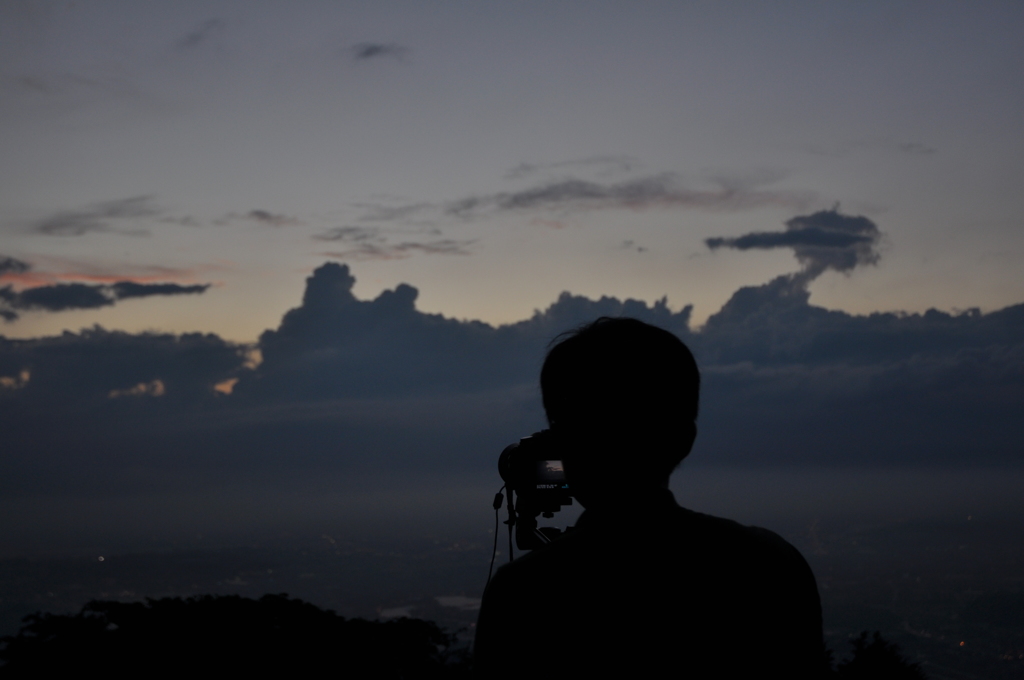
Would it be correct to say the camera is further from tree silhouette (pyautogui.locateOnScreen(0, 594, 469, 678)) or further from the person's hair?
tree silhouette (pyautogui.locateOnScreen(0, 594, 469, 678))

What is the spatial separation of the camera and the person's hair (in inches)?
68.5

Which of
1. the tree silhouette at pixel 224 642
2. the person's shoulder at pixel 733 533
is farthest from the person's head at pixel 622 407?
the tree silhouette at pixel 224 642

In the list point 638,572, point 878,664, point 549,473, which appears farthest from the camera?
point 878,664

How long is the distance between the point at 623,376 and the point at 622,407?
7 centimetres

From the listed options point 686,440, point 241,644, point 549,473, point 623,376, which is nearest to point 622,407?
point 623,376

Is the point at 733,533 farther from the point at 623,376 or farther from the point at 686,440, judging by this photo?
the point at 623,376

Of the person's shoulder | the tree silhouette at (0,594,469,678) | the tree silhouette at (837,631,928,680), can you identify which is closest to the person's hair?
the person's shoulder

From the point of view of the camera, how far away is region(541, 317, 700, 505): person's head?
183 cm

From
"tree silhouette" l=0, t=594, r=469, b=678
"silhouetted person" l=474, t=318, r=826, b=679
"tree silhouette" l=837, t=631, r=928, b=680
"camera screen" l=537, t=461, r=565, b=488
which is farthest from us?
"tree silhouette" l=837, t=631, r=928, b=680

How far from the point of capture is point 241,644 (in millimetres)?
13586

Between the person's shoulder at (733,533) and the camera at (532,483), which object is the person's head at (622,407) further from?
the camera at (532,483)

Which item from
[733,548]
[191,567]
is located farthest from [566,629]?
[191,567]

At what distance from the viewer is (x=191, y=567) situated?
646 ft

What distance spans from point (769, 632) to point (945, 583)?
217413 millimetres
